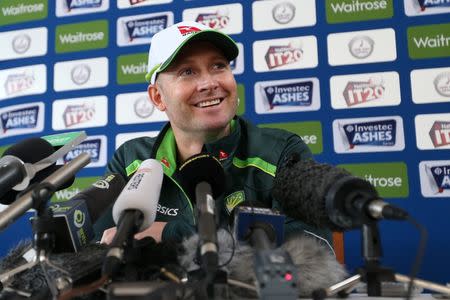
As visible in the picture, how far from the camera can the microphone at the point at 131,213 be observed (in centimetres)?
44

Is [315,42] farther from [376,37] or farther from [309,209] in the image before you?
[309,209]

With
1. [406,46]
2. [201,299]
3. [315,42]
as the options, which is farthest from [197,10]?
[201,299]

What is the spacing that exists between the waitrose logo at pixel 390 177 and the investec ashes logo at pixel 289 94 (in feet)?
1.29

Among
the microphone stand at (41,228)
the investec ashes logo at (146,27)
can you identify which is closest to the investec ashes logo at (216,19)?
the investec ashes logo at (146,27)

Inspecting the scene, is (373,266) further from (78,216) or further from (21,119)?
(21,119)

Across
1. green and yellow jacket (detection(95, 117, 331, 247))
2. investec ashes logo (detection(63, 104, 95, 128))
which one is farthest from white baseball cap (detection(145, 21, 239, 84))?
investec ashes logo (detection(63, 104, 95, 128))

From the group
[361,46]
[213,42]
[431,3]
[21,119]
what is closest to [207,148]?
[213,42]

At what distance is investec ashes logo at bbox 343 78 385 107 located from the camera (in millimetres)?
1935

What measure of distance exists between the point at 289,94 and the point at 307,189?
4.88ft

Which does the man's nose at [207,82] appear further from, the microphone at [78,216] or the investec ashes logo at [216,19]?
the investec ashes logo at [216,19]

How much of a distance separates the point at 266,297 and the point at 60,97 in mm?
2129

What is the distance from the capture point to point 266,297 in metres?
0.39

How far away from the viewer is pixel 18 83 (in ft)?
7.66

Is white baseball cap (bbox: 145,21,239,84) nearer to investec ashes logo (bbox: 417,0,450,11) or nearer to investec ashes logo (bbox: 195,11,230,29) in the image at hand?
investec ashes logo (bbox: 195,11,230,29)
